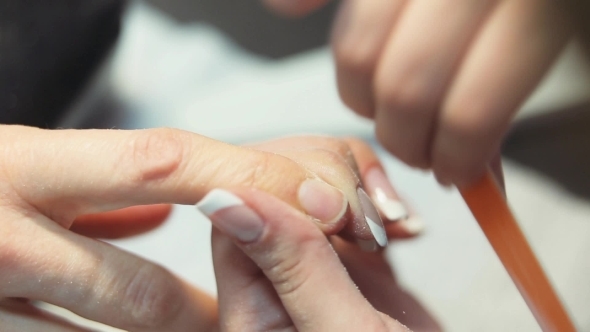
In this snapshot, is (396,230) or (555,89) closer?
(555,89)

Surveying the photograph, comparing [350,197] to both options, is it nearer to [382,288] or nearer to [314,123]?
[382,288]

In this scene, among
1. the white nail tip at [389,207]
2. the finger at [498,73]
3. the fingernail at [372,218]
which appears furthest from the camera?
the white nail tip at [389,207]

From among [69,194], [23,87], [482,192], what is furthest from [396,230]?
[23,87]

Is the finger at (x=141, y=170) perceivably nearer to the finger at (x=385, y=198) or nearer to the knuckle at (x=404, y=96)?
the knuckle at (x=404, y=96)

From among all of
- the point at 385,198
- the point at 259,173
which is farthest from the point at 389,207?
the point at 259,173

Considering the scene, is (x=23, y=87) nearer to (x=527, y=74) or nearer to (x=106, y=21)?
(x=106, y=21)

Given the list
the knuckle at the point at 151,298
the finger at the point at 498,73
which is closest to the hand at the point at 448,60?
the finger at the point at 498,73

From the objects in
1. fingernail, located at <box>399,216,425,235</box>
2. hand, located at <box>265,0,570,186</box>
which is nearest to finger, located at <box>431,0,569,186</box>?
hand, located at <box>265,0,570,186</box>

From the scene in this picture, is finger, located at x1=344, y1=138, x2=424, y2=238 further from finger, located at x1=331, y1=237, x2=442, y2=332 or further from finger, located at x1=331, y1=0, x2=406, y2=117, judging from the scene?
finger, located at x1=331, y1=0, x2=406, y2=117
